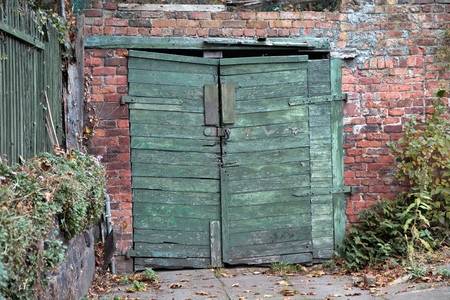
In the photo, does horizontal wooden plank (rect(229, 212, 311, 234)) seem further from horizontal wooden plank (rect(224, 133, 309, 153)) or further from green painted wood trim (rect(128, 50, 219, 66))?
green painted wood trim (rect(128, 50, 219, 66))

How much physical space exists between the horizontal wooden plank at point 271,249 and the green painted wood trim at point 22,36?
11.1 ft

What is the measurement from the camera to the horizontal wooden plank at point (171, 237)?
24.9ft

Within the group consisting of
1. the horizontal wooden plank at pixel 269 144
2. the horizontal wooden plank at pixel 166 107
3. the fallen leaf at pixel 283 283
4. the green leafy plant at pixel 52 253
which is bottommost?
the fallen leaf at pixel 283 283

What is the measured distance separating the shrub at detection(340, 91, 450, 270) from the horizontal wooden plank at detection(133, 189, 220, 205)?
169 centimetres

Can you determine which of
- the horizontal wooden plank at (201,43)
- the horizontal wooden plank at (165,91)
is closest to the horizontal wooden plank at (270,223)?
the horizontal wooden plank at (165,91)

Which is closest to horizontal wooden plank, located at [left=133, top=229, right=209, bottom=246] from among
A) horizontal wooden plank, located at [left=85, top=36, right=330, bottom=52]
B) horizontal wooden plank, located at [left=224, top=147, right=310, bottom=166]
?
horizontal wooden plank, located at [left=224, top=147, right=310, bottom=166]

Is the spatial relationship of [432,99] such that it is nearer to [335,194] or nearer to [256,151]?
[335,194]

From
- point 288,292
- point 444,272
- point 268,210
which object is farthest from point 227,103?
point 444,272

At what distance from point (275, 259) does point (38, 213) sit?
14.9ft

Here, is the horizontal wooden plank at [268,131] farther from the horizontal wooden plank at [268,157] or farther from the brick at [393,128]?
the brick at [393,128]

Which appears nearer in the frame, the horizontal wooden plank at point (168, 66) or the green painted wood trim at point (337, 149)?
the horizontal wooden plank at point (168, 66)

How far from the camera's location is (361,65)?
7.94m

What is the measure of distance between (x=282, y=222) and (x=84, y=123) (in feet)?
8.45

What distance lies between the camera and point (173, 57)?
756cm
